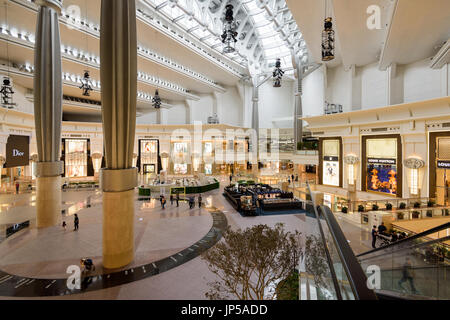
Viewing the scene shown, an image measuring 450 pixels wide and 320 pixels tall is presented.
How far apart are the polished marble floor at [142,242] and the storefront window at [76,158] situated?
10.6 meters

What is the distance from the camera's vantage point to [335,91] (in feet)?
62.0

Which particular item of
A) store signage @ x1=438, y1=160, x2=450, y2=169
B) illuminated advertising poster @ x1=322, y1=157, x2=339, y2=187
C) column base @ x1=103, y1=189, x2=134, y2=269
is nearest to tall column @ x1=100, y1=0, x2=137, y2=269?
column base @ x1=103, y1=189, x2=134, y2=269

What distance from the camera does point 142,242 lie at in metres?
8.38

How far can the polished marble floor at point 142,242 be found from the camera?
5.66 meters

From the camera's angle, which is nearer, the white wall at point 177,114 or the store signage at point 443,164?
the store signage at point 443,164

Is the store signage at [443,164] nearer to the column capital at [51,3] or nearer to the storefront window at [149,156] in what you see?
the column capital at [51,3]

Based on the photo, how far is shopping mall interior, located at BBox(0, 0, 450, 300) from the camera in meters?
4.87

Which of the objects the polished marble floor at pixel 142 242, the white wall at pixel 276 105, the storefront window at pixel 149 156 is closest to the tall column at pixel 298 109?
the white wall at pixel 276 105

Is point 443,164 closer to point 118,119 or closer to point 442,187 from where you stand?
point 442,187

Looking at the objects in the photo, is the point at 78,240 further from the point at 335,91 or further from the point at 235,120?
the point at 235,120

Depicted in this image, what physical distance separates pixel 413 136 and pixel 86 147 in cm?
3045

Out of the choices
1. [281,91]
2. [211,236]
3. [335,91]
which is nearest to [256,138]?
[281,91]

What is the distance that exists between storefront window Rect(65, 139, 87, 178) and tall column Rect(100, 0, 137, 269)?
74.5ft

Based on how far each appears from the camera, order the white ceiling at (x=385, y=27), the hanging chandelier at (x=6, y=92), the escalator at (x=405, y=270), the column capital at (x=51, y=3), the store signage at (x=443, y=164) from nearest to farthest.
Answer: the escalator at (x=405, y=270) < the white ceiling at (x=385, y=27) < the column capital at (x=51, y=3) < the store signage at (x=443, y=164) < the hanging chandelier at (x=6, y=92)
